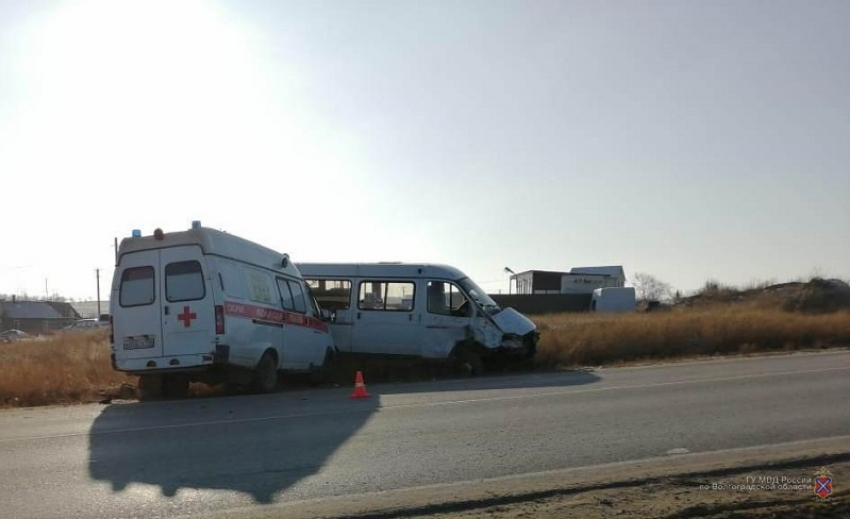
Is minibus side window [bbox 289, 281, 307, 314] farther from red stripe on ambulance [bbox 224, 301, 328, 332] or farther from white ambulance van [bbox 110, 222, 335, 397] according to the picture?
white ambulance van [bbox 110, 222, 335, 397]

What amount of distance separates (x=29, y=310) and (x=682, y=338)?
96.9 meters

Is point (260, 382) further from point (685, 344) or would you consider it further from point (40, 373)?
point (685, 344)

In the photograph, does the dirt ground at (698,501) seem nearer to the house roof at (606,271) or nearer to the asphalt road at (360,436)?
the asphalt road at (360,436)

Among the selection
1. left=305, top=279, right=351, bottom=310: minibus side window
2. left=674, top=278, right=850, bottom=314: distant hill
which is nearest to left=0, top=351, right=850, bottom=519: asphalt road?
left=305, top=279, right=351, bottom=310: minibus side window

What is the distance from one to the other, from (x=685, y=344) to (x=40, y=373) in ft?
54.1

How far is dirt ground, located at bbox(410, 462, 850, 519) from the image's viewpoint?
517 centimetres

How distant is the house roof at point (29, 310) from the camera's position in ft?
309

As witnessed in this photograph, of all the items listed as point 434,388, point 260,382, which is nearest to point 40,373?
point 260,382

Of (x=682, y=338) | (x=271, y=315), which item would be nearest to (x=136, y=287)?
(x=271, y=315)

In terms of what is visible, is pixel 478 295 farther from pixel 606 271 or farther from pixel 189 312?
pixel 606 271

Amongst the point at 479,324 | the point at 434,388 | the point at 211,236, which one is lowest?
the point at 434,388

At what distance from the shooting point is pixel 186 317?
11805mm

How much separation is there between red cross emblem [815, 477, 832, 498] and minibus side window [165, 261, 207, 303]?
899 centimetres

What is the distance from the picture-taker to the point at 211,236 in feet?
39.1
